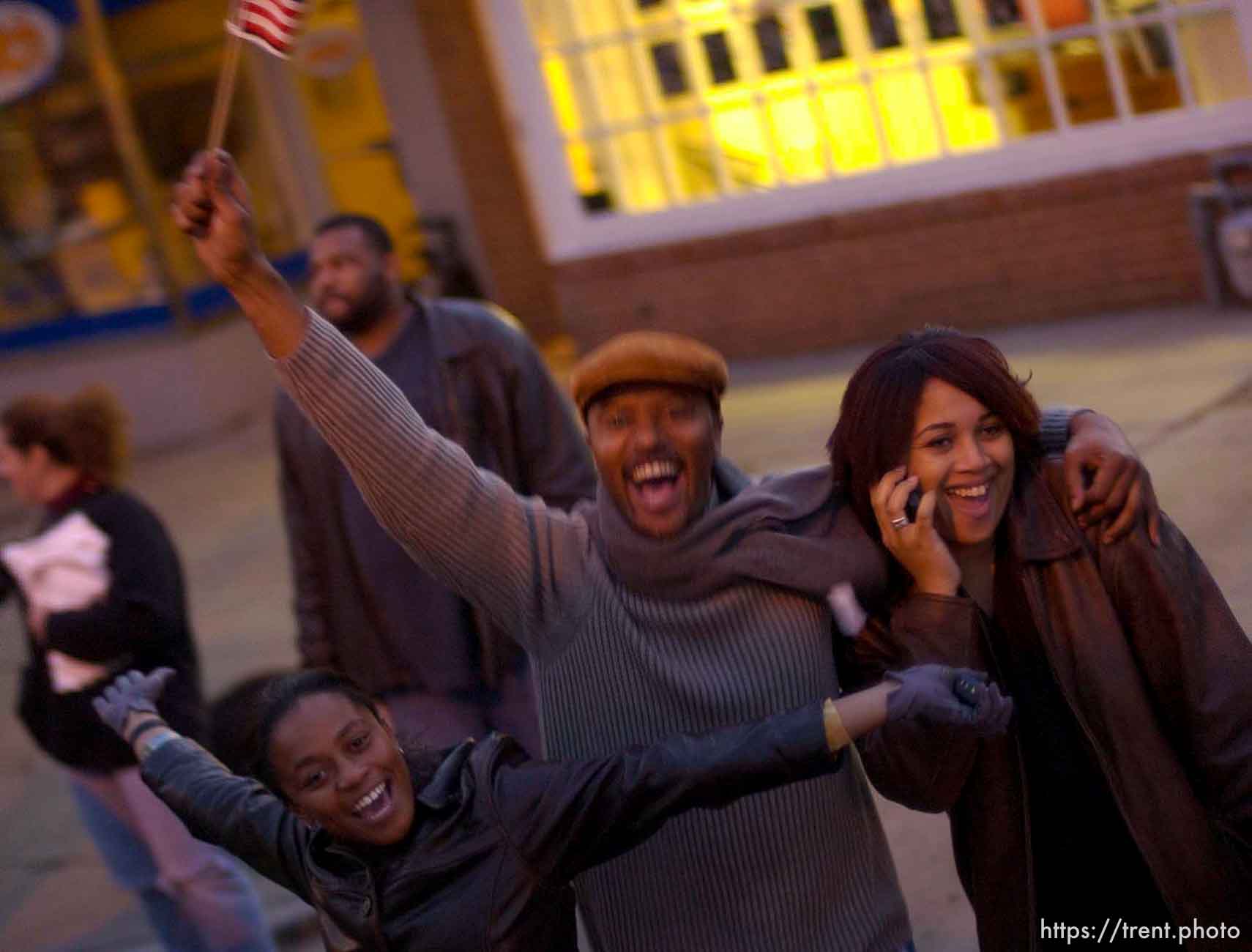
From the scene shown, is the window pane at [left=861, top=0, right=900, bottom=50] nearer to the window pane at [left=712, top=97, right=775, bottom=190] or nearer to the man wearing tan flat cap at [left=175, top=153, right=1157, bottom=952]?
the window pane at [left=712, top=97, right=775, bottom=190]

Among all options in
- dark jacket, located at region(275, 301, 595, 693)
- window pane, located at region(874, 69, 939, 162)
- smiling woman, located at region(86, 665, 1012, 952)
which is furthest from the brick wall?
smiling woman, located at region(86, 665, 1012, 952)

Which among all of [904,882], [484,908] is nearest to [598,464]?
[484,908]

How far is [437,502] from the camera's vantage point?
8.63 feet

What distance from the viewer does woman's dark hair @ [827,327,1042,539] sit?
2.64 m

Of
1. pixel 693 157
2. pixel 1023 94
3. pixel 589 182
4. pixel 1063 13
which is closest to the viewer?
pixel 1063 13

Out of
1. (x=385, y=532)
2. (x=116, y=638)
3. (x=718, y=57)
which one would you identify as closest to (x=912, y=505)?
(x=385, y=532)

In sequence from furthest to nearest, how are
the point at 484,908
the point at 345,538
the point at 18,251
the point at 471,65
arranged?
the point at 18,251 → the point at 471,65 → the point at 345,538 → the point at 484,908

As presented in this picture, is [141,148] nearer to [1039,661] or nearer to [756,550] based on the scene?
[756,550]

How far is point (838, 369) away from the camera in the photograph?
9742mm

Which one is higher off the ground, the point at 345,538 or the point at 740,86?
the point at 740,86

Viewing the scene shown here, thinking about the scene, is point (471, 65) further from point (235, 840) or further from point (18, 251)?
point (235, 840)

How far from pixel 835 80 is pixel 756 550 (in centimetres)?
766

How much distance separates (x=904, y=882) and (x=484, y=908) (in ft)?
7.83

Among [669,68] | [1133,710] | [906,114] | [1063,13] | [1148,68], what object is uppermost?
[669,68]
